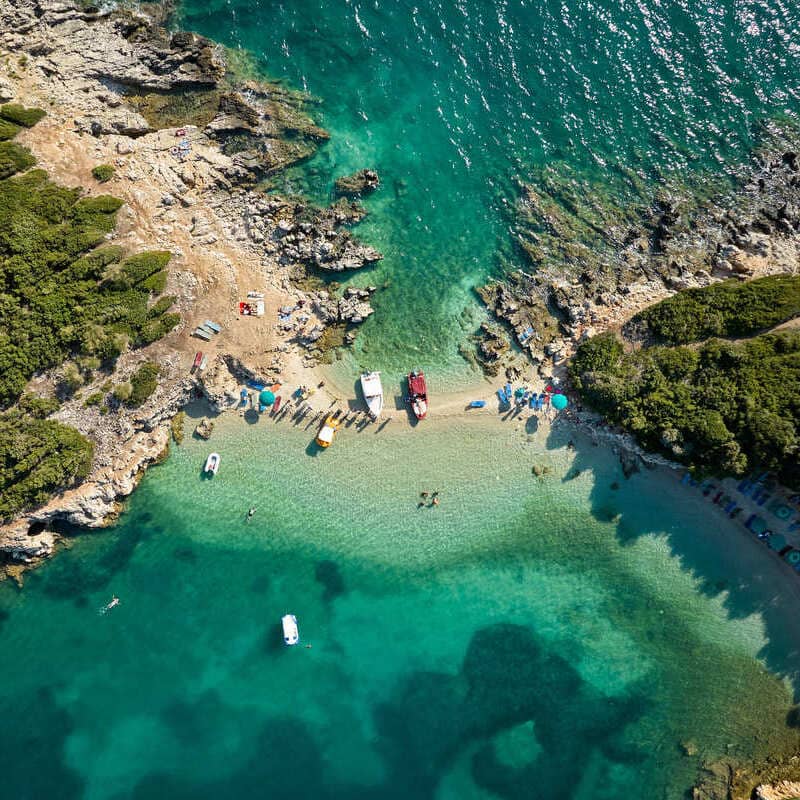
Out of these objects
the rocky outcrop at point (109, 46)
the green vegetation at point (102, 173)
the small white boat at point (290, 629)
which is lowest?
the small white boat at point (290, 629)

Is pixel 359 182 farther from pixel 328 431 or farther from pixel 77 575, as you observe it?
pixel 77 575

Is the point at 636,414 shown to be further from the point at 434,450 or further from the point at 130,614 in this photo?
the point at 130,614

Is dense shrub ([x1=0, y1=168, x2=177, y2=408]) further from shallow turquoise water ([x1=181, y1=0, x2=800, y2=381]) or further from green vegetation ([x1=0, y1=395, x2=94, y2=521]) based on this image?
shallow turquoise water ([x1=181, y1=0, x2=800, y2=381])

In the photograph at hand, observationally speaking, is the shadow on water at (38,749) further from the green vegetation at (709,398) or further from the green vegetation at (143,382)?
the green vegetation at (709,398)

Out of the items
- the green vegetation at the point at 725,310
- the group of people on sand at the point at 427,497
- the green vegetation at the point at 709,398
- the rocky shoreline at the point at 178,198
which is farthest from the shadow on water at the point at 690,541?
the rocky shoreline at the point at 178,198

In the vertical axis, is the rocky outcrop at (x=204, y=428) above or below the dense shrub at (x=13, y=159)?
below
